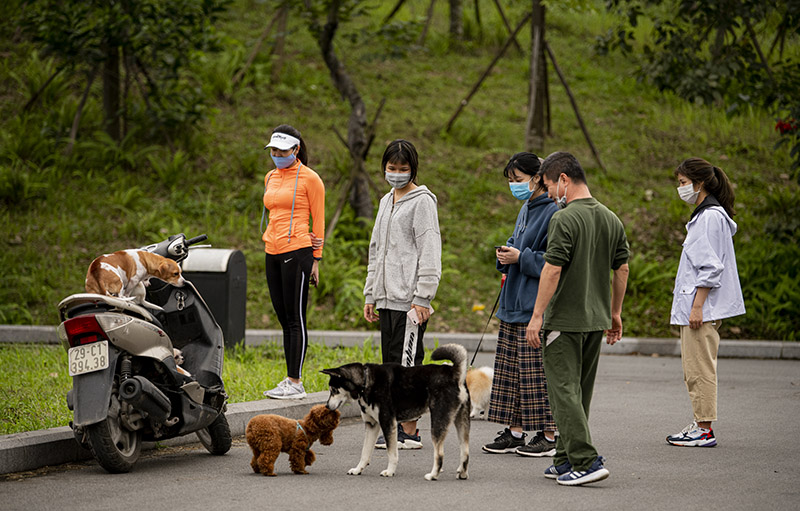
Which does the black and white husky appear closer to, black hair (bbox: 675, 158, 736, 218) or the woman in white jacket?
the woman in white jacket

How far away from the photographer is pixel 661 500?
496 centimetres

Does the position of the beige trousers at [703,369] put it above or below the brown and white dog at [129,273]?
below

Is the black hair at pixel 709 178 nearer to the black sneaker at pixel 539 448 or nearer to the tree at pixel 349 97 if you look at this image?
the black sneaker at pixel 539 448

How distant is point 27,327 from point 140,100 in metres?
6.96

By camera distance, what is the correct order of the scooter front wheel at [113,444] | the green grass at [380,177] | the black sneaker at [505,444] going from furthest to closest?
the green grass at [380,177] < the black sneaker at [505,444] < the scooter front wheel at [113,444]

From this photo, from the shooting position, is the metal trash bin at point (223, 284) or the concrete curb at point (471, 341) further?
the concrete curb at point (471, 341)

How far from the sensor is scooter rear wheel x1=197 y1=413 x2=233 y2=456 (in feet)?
20.4

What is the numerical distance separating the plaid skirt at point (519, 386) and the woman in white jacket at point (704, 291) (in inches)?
44.9

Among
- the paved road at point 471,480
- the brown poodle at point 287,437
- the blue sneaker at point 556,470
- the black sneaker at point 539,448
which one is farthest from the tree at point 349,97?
the blue sneaker at point 556,470

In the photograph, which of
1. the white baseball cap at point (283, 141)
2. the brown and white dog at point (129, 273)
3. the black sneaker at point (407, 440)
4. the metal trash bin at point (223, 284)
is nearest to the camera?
the brown and white dog at point (129, 273)

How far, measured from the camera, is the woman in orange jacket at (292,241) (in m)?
7.38

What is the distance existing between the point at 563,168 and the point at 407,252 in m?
1.52

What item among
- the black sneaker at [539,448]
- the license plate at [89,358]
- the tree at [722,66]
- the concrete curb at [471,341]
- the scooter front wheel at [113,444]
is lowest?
the concrete curb at [471,341]

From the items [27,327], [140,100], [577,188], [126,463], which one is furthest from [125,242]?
[577,188]
